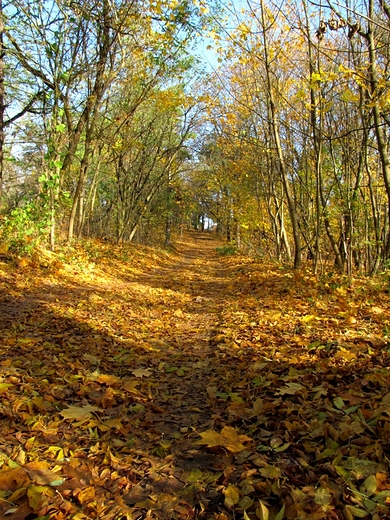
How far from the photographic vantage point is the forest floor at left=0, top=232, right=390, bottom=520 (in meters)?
1.91

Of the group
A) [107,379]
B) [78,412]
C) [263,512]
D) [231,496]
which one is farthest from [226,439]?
[107,379]

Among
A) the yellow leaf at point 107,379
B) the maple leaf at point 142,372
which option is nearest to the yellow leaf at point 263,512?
the yellow leaf at point 107,379

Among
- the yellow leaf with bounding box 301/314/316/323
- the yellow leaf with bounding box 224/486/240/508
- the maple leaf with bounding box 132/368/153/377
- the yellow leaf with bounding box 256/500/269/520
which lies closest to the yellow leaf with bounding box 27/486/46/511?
the yellow leaf with bounding box 224/486/240/508

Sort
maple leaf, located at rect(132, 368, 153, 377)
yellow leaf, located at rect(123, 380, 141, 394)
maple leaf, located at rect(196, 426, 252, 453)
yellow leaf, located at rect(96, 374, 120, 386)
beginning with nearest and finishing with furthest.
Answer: maple leaf, located at rect(196, 426, 252, 453) → yellow leaf, located at rect(123, 380, 141, 394) → yellow leaf, located at rect(96, 374, 120, 386) → maple leaf, located at rect(132, 368, 153, 377)

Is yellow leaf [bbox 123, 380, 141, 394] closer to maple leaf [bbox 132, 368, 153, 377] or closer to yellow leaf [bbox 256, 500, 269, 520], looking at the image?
maple leaf [bbox 132, 368, 153, 377]

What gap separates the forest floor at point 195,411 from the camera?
75.2 inches

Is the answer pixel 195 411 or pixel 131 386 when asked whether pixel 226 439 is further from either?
pixel 131 386

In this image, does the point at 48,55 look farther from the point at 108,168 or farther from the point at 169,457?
the point at 108,168

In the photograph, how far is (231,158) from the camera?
1805 cm

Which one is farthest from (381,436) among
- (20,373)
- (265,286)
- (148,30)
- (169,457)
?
(148,30)

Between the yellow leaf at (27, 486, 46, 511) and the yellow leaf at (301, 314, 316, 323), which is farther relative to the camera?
the yellow leaf at (301, 314, 316, 323)

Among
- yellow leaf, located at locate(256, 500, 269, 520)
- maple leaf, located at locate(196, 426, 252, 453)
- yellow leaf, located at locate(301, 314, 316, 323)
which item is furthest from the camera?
yellow leaf, located at locate(301, 314, 316, 323)

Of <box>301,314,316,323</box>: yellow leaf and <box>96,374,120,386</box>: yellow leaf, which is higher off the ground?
<box>301,314,316,323</box>: yellow leaf

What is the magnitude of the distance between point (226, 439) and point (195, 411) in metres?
0.62
